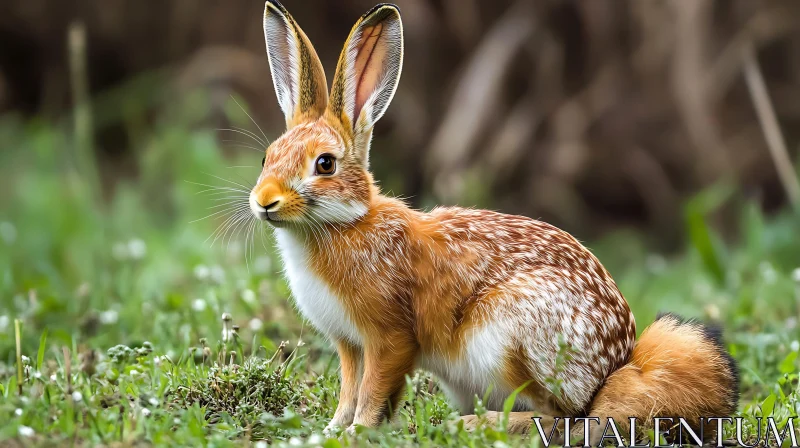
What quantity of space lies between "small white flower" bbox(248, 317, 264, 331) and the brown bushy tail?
232 cm

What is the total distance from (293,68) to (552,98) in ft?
21.6

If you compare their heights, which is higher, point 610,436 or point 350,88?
point 350,88

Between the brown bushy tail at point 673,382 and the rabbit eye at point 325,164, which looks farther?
the rabbit eye at point 325,164

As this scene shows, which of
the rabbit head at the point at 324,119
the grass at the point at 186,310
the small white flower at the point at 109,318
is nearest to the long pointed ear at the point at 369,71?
the rabbit head at the point at 324,119

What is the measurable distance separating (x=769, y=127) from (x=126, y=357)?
16.0ft

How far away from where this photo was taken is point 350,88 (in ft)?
16.0

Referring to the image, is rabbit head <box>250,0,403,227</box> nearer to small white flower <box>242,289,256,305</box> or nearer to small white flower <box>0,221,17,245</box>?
small white flower <box>242,289,256,305</box>

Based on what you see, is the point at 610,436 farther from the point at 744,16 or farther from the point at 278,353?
the point at 744,16

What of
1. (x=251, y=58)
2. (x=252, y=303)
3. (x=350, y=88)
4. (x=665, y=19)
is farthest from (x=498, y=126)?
(x=350, y=88)

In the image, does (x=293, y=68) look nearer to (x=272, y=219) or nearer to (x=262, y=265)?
(x=272, y=219)

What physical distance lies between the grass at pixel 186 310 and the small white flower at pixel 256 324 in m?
0.02

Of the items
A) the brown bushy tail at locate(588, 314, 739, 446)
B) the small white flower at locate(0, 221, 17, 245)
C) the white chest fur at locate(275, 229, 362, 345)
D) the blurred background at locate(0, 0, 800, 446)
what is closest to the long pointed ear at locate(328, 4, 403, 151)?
the white chest fur at locate(275, 229, 362, 345)

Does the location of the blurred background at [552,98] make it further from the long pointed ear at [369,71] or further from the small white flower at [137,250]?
the long pointed ear at [369,71]

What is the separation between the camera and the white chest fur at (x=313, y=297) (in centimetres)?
466
